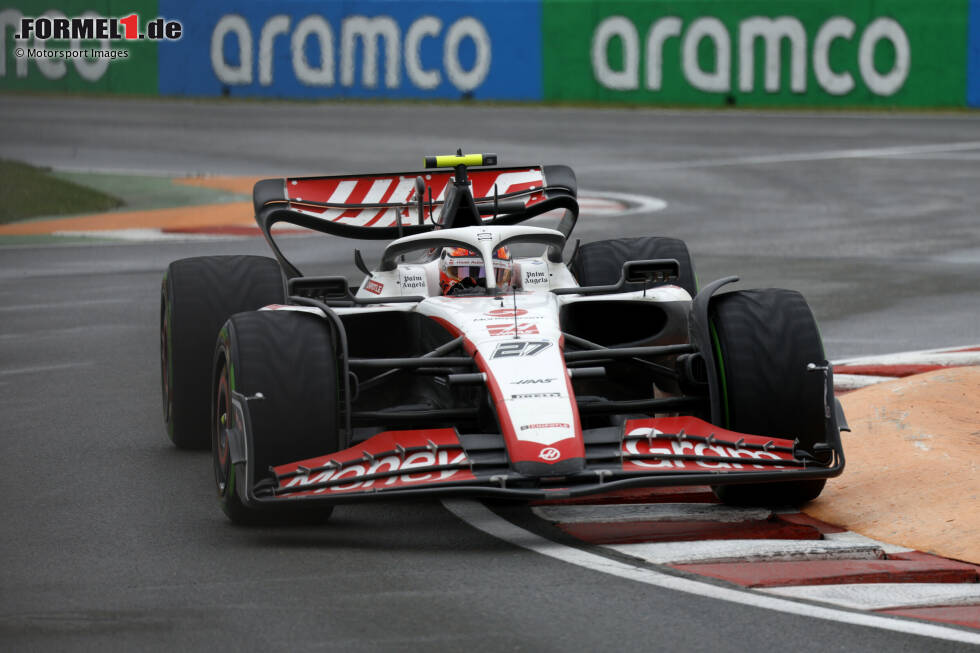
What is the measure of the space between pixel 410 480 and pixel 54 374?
18.2ft

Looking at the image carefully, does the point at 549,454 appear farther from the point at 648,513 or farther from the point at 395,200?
the point at 395,200

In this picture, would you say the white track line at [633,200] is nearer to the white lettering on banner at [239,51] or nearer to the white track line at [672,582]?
the white track line at [672,582]

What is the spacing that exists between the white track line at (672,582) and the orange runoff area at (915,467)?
3.10 feet

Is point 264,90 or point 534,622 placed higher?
point 264,90

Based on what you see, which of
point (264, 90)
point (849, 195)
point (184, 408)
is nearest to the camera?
point (184, 408)

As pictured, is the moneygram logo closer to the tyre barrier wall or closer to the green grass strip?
the tyre barrier wall

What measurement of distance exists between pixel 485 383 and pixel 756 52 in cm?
3089

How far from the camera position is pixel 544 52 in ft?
131

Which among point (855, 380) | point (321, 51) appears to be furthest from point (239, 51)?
point (855, 380)

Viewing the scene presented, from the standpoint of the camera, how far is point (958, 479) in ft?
26.4

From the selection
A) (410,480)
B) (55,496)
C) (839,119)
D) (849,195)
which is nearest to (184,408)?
(55,496)

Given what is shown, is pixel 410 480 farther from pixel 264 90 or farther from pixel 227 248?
pixel 264 90

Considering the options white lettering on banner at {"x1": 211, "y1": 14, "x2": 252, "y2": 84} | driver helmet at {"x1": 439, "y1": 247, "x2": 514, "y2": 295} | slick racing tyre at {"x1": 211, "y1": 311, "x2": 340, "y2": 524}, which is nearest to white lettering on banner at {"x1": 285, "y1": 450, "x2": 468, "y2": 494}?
slick racing tyre at {"x1": 211, "y1": 311, "x2": 340, "y2": 524}

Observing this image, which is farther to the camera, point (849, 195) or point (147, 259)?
point (849, 195)
